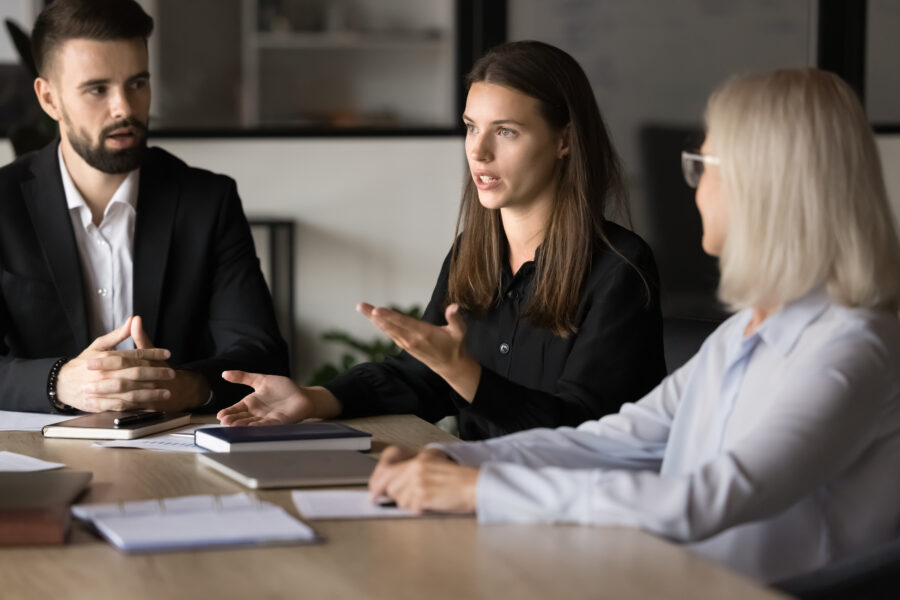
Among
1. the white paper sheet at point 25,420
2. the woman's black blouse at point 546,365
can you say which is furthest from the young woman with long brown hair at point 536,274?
the white paper sheet at point 25,420

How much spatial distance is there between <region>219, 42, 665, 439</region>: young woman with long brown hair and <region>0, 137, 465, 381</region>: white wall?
8.01 ft

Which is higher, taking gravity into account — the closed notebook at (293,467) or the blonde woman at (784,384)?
the blonde woman at (784,384)

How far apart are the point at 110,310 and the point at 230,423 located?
2.54 feet

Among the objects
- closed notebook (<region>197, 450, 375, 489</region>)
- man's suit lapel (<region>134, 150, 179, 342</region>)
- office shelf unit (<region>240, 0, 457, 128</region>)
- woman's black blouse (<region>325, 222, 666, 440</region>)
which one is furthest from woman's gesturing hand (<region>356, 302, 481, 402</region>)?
office shelf unit (<region>240, 0, 457, 128</region>)

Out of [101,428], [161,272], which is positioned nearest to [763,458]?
[101,428]

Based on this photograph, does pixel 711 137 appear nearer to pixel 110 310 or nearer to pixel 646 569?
pixel 646 569

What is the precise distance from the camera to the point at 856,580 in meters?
1.22

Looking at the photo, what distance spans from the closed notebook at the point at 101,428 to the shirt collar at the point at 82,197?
78cm

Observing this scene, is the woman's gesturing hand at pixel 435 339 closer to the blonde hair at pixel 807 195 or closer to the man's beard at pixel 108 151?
the blonde hair at pixel 807 195

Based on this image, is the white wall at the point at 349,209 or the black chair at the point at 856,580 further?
the white wall at the point at 349,209

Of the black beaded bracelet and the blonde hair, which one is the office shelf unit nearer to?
the black beaded bracelet

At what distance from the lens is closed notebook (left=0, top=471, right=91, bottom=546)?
1206mm

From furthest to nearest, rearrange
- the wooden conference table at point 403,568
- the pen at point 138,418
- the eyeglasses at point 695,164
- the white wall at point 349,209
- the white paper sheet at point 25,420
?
the white wall at point 349,209 → the white paper sheet at point 25,420 → the pen at point 138,418 → the eyeglasses at point 695,164 → the wooden conference table at point 403,568

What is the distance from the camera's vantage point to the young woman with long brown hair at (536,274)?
210cm
